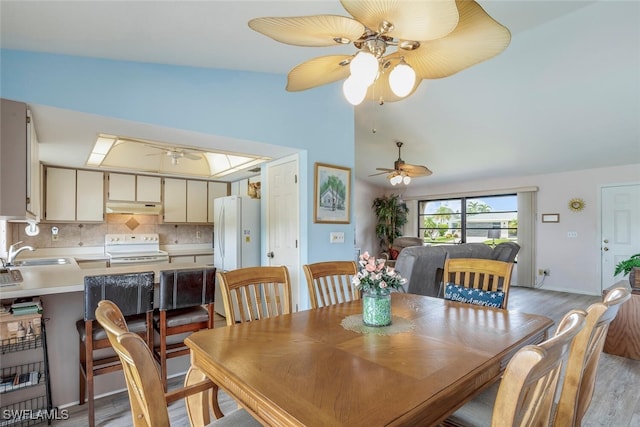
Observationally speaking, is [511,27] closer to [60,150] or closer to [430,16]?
[430,16]

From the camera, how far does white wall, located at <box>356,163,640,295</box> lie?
5.61 metres

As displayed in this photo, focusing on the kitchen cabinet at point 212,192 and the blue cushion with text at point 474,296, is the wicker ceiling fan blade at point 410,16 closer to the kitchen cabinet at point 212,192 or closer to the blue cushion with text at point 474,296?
the blue cushion with text at point 474,296

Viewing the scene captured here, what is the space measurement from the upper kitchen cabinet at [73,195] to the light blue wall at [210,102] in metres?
2.86

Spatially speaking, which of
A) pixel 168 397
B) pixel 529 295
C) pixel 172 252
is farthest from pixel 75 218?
pixel 529 295

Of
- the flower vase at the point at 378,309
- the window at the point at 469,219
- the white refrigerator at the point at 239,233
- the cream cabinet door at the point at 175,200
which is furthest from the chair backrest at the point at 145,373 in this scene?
the window at the point at 469,219

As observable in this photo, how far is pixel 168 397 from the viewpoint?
1.08 metres

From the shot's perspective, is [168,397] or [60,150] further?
[60,150]

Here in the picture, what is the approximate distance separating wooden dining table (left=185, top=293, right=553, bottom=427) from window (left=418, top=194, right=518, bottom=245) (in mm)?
6005

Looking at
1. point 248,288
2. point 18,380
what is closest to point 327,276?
point 248,288

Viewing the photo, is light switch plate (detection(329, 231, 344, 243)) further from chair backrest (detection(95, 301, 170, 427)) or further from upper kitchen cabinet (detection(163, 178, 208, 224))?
upper kitchen cabinet (detection(163, 178, 208, 224))

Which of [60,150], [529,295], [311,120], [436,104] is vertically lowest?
[529,295]

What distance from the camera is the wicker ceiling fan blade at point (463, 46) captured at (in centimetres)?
129

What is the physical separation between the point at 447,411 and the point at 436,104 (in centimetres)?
449

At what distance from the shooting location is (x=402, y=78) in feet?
4.87
